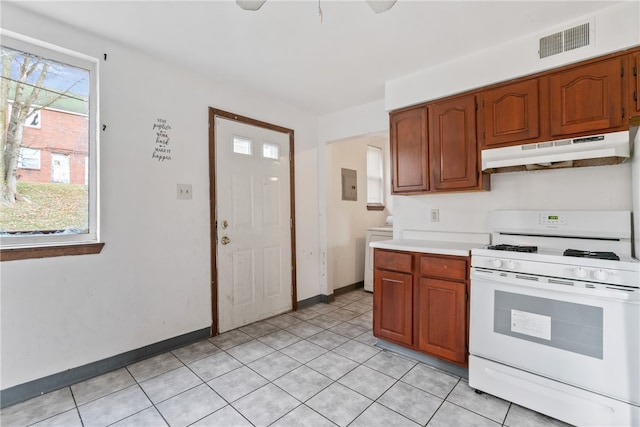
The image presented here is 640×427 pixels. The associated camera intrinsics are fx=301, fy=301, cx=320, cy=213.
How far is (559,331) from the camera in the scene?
176 centimetres

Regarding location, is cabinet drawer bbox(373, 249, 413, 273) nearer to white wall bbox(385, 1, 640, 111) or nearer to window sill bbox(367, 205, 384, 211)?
white wall bbox(385, 1, 640, 111)

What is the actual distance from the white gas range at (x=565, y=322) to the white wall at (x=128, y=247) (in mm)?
2410

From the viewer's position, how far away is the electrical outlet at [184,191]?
272 cm

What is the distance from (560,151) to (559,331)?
1.16 meters

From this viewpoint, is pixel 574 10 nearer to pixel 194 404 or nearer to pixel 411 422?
pixel 411 422

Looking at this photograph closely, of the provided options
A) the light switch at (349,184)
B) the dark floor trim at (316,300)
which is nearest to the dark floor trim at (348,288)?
the dark floor trim at (316,300)

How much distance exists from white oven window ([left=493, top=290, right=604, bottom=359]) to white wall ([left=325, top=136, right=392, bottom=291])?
2.40 m

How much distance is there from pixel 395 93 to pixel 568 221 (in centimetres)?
180

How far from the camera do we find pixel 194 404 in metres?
1.92

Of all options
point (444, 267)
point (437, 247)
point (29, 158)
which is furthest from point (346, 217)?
point (29, 158)

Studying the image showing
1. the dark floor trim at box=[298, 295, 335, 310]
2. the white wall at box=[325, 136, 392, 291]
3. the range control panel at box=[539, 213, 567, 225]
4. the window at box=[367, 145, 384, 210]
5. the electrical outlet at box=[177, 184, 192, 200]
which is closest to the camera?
the range control panel at box=[539, 213, 567, 225]

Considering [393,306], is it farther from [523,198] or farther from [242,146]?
[242,146]

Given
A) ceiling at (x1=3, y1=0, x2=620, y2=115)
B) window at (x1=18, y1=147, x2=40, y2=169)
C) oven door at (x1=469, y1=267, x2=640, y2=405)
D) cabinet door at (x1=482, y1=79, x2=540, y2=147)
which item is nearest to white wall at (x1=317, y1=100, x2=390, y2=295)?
ceiling at (x1=3, y1=0, x2=620, y2=115)

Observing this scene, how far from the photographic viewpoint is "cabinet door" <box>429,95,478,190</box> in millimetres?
2479
